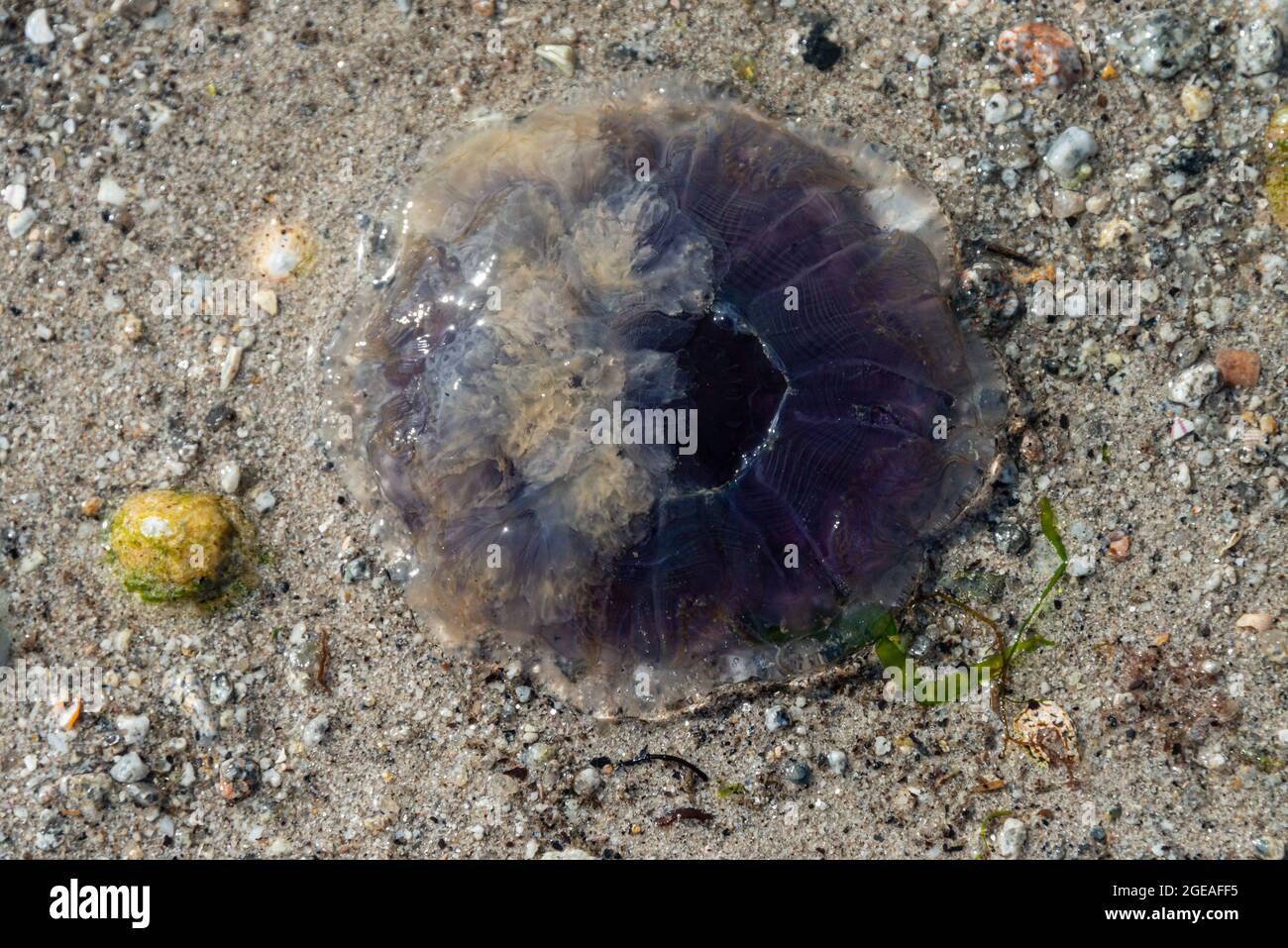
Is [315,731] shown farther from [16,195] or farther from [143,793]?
[16,195]

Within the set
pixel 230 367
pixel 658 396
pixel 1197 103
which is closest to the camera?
pixel 658 396

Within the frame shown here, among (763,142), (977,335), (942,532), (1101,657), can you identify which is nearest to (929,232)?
(977,335)

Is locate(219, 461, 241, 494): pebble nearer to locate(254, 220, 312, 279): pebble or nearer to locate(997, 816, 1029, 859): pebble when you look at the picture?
locate(254, 220, 312, 279): pebble

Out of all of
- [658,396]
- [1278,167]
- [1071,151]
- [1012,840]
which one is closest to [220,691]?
[658,396]

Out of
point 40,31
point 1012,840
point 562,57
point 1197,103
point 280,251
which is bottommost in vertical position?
point 1012,840

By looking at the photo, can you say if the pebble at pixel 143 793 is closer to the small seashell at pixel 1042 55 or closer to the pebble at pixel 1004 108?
the pebble at pixel 1004 108

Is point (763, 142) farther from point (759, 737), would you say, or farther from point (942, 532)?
point (759, 737)
